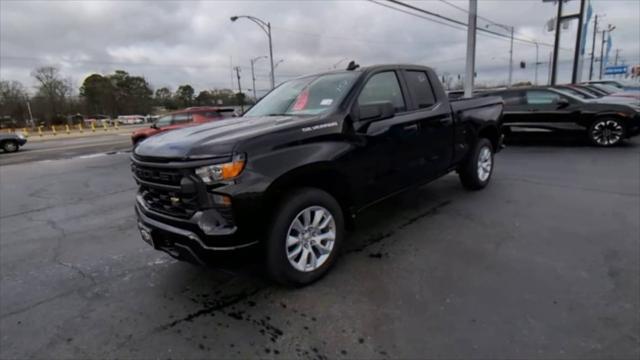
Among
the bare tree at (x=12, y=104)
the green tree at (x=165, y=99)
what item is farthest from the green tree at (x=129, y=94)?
the bare tree at (x=12, y=104)

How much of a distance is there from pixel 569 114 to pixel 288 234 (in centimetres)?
967

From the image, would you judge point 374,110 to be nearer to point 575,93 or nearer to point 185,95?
point 575,93

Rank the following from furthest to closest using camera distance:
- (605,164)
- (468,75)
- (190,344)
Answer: (468,75), (605,164), (190,344)

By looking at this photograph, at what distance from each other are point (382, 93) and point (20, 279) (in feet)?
13.2

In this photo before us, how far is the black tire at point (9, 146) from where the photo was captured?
18203mm

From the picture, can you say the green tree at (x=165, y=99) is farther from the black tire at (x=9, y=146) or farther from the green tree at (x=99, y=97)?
the black tire at (x=9, y=146)

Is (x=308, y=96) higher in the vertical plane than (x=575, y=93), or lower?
higher

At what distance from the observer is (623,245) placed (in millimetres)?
3604

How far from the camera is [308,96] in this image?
377 centimetres

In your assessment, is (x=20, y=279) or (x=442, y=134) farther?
(x=442, y=134)

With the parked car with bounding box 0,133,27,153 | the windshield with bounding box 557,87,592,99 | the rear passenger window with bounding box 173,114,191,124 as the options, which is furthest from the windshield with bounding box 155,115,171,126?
the windshield with bounding box 557,87,592,99

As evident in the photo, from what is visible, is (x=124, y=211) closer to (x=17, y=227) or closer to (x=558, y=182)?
(x=17, y=227)

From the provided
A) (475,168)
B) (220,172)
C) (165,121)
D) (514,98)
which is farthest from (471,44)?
(220,172)

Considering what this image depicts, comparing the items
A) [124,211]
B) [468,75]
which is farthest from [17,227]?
[468,75]
